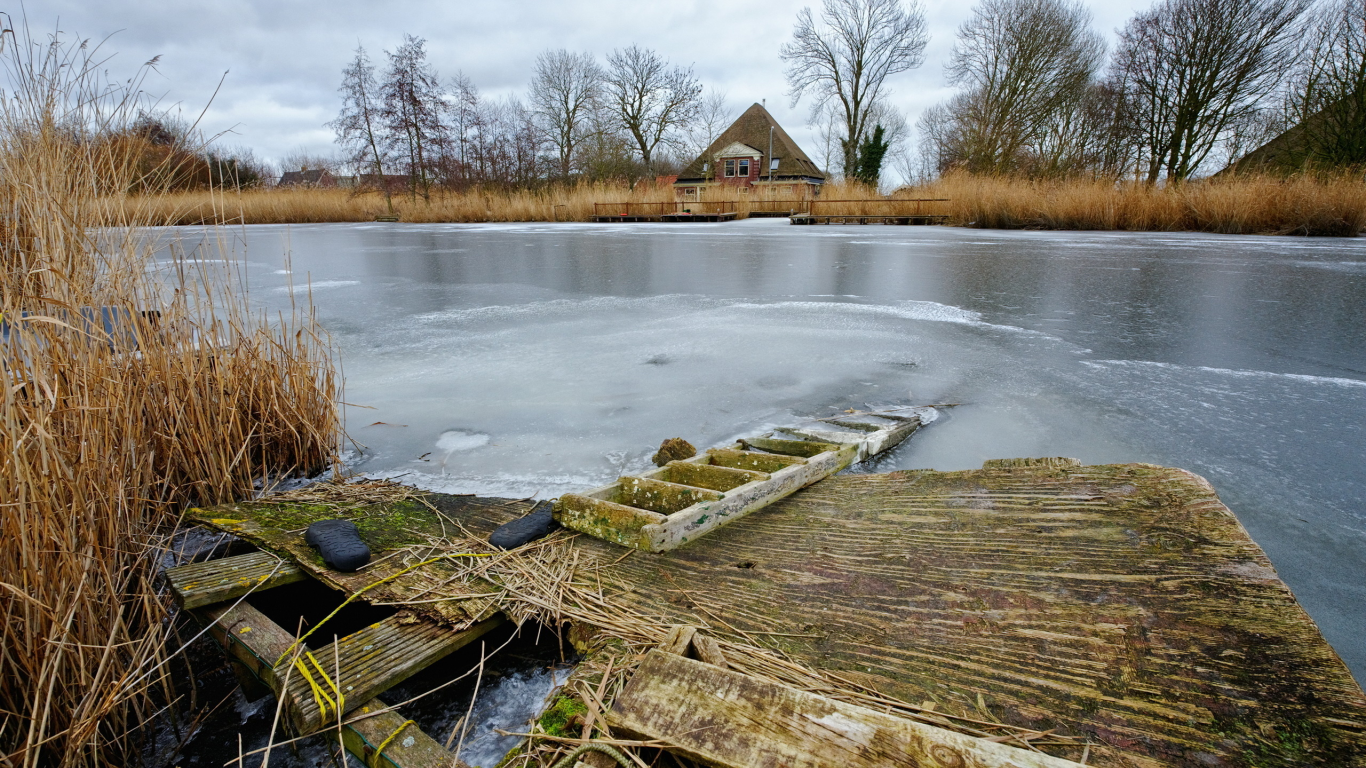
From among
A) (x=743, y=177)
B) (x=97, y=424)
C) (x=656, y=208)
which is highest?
(x=743, y=177)

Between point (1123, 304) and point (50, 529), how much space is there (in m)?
7.18

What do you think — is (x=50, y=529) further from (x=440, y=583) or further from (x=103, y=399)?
(x=440, y=583)

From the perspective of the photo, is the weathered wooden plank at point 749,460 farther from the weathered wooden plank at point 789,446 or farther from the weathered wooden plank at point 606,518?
the weathered wooden plank at point 606,518

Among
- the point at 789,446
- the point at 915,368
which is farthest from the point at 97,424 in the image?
the point at 915,368

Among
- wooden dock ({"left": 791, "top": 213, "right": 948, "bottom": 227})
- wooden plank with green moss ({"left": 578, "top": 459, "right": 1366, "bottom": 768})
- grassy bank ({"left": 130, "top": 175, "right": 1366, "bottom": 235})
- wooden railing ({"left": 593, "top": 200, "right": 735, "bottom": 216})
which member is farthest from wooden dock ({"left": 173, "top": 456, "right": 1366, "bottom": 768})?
wooden railing ({"left": 593, "top": 200, "right": 735, "bottom": 216})

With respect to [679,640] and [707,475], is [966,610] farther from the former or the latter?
[707,475]

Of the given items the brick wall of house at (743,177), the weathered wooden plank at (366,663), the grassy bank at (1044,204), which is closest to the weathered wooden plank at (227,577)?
the weathered wooden plank at (366,663)

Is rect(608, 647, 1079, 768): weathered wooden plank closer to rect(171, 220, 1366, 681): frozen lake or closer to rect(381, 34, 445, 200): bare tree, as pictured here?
rect(171, 220, 1366, 681): frozen lake

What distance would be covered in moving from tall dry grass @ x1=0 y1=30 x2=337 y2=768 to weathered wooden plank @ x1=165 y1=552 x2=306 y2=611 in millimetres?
83

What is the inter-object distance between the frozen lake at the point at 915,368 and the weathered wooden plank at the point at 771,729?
119cm

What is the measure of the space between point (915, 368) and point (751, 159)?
39371mm

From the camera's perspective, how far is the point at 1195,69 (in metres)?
20.1

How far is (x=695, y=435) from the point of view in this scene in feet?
9.97

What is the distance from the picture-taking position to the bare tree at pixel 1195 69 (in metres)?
18.8
